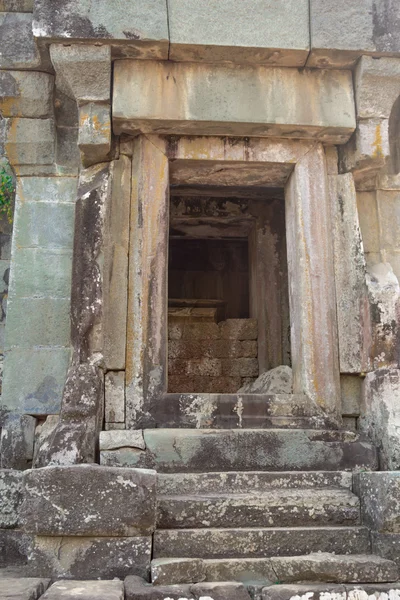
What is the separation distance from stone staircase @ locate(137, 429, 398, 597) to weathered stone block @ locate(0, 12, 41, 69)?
2.87 meters

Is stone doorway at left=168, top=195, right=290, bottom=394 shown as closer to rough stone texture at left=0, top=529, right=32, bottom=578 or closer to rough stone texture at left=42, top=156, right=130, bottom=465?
rough stone texture at left=42, top=156, right=130, bottom=465

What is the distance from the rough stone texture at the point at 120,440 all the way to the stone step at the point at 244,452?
3cm

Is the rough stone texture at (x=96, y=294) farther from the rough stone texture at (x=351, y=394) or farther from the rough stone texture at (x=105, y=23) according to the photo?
the rough stone texture at (x=351, y=394)

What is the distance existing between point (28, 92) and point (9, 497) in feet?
9.58

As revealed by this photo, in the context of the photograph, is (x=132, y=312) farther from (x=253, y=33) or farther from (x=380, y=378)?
(x=253, y=33)

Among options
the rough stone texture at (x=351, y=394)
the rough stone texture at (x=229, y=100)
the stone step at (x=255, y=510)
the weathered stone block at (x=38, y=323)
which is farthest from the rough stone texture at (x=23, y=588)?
the rough stone texture at (x=229, y=100)

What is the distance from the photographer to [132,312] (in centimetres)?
472

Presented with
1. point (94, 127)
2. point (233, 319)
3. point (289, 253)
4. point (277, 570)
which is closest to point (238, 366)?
point (233, 319)

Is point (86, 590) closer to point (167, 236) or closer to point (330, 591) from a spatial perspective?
point (330, 591)

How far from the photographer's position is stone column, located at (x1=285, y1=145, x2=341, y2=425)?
4.70 metres

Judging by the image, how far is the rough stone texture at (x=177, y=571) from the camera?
3.18 m

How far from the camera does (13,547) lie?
13.2 ft

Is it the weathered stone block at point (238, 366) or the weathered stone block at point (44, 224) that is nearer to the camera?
the weathered stone block at point (44, 224)

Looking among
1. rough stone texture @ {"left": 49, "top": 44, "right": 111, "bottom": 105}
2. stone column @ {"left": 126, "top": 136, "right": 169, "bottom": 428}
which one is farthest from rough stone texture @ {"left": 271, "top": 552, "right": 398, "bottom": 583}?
rough stone texture @ {"left": 49, "top": 44, "right": 111, "bottom": 105}
